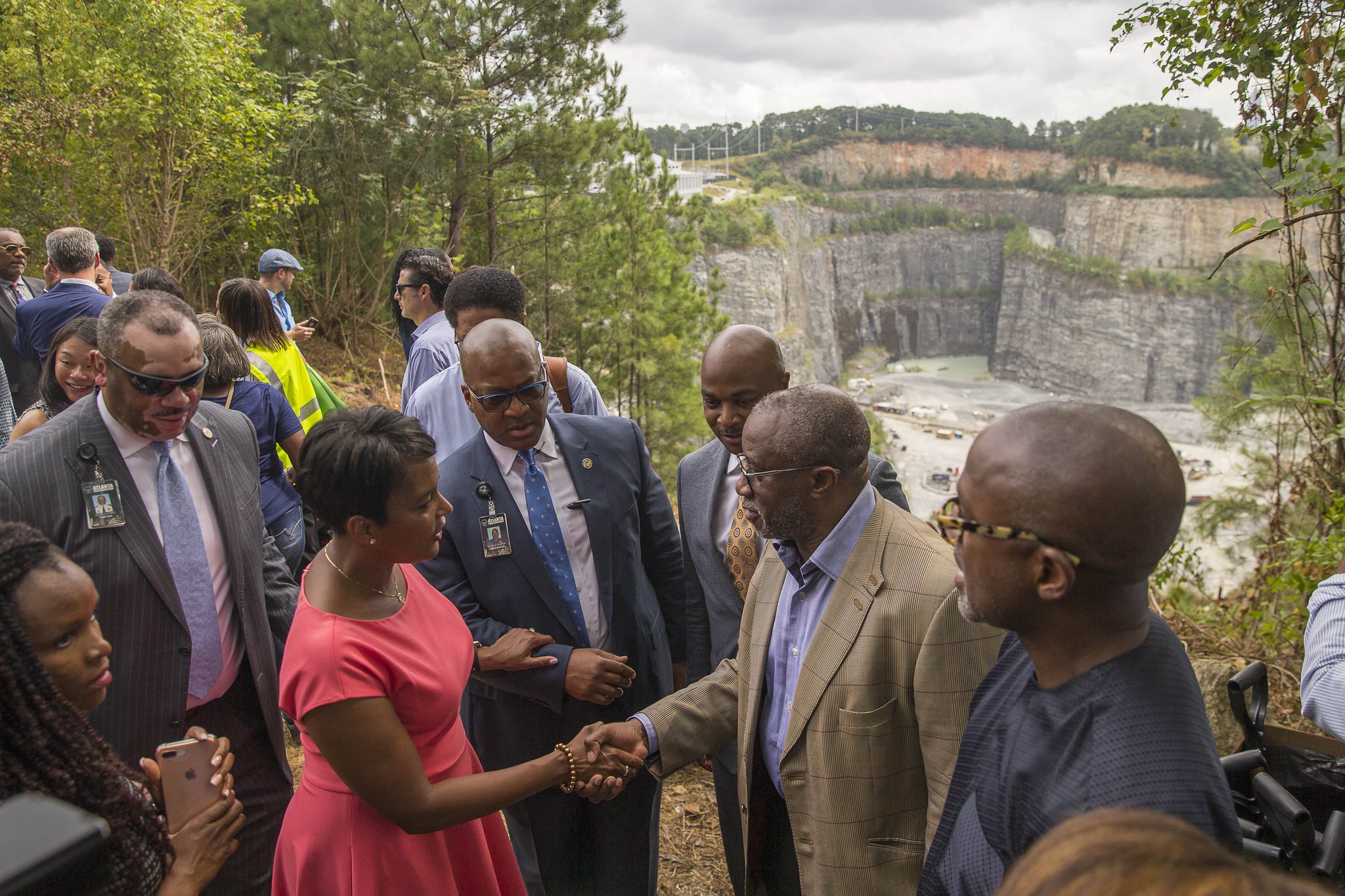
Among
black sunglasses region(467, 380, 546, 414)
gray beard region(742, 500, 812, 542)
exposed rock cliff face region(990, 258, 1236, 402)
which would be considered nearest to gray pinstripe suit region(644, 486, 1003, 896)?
gray beard region(742, 500, 812, 542)

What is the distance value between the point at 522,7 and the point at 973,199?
101 metres

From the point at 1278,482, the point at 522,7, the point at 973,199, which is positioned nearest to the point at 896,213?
the point at 973,199

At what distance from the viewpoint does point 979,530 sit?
136cm

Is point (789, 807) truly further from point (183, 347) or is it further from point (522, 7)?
point (522, 7)

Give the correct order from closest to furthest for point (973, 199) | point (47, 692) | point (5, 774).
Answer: point (5, 774) < point (47, 692) < point (973, 199)

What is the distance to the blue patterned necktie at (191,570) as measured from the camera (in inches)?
95.7

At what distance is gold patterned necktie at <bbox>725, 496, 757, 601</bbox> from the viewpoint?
271cm

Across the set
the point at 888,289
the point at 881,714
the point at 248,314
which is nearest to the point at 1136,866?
the point at 881,714

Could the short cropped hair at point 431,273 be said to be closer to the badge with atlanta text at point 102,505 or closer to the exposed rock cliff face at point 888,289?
the badge with atlanta text at point 102,505

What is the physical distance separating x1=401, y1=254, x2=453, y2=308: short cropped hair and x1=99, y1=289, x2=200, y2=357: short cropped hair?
6.94 ft

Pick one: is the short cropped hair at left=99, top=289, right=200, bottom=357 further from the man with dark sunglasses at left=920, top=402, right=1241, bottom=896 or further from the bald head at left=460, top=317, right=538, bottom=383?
the man with dark sunglasses at left=920, top=402, right=1241, bottom=896

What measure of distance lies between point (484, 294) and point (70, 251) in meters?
2.92

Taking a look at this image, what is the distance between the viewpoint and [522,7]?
1261 centimetres

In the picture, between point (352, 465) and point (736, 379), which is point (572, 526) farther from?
point (352, 465)
